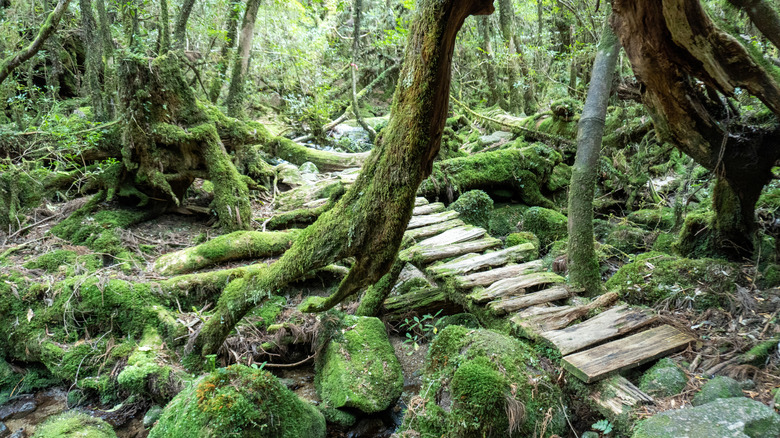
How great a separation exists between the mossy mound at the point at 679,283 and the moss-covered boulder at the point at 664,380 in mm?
1051

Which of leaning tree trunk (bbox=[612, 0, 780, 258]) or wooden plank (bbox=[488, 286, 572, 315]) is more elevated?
leaning tree trunk (bbox=[612, 0, 780, 258])

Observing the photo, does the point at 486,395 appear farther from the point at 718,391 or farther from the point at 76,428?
the point at 76,428

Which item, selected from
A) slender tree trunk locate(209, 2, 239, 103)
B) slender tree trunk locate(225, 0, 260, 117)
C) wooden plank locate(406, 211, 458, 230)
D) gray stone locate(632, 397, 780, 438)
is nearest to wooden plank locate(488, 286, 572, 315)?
gray stone locate(632, 397, 780, 438)

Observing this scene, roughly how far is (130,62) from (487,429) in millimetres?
6459

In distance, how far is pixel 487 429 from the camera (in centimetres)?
262

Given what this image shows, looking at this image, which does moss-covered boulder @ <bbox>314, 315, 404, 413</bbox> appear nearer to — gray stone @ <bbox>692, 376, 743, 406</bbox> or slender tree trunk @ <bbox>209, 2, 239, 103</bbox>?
gray stone @ <bbox>692, 376, 743, 406</bbox>

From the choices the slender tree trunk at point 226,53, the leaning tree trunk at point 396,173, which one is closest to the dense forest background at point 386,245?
the leaning tree trunk at point 396,173

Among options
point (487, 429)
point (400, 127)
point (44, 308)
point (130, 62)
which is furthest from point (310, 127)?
point (487, 429)

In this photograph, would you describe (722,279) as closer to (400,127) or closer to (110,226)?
(400,127)

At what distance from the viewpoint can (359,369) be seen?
12.8ft

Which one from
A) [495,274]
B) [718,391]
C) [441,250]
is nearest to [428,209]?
[441,250]

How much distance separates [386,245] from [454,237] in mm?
2783

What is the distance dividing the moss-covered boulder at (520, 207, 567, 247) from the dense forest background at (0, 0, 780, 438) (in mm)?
33

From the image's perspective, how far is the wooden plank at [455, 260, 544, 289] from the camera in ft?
13.8
